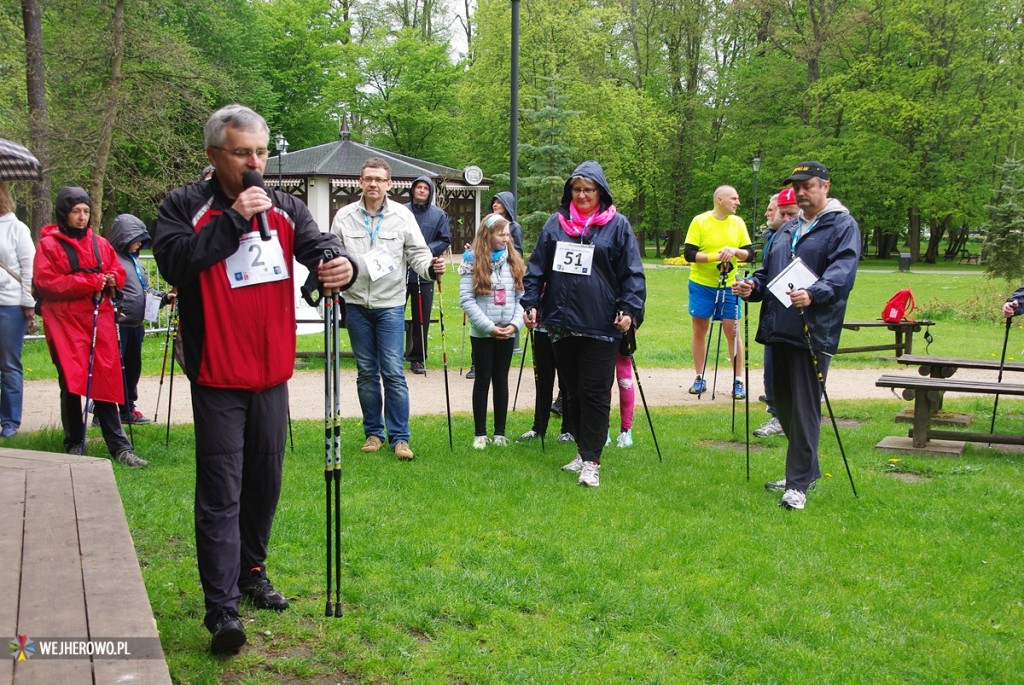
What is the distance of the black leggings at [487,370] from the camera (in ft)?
27.1

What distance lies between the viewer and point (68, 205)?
7.35m

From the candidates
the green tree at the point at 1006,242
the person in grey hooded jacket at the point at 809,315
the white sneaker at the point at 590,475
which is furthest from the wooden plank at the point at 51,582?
the green tree at the point at 1006,242

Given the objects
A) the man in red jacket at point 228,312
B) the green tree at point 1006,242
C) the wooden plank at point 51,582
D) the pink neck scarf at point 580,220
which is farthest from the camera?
the green tree at point 1006,242

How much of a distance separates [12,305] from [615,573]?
6.03m

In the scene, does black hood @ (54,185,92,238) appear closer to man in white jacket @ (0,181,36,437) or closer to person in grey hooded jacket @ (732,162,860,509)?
man in white jacket @ (0,181,36,437)

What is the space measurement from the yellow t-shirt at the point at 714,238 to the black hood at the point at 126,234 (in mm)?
5455

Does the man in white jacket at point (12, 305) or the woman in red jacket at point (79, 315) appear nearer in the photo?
the woman in red jacket at point (79, 315)

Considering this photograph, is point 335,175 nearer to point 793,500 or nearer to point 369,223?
point 369,223

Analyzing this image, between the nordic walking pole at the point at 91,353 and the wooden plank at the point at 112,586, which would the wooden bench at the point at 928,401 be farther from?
the nordic walking pole at the point at 91,353

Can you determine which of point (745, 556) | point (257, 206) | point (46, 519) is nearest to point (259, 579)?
point (46, 519)

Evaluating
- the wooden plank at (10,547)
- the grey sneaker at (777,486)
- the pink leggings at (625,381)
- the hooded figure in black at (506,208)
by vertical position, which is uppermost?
the hooded figure in black at (506,208)

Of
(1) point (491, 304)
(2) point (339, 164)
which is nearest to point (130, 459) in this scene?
(1) point (491, 304)

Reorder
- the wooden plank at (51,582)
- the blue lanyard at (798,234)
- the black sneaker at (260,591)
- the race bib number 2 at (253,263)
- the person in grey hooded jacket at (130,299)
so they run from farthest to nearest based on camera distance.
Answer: the person in grey hooded jacket at (130,299) → the blue lanyard at (798,234) → the black sneaker at (260,591) → the race bib number 2 at (253,263) → the wooden plank at (51,582)

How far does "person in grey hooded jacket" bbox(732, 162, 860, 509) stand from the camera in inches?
251
